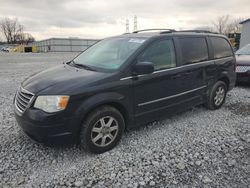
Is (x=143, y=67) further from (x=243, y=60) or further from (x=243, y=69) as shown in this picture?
(x=243, y=60)

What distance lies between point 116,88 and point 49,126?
3.44ft

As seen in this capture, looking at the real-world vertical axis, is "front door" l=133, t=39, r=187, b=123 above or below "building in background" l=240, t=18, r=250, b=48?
below

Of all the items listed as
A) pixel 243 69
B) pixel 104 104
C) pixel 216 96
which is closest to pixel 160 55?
pixel 104 104

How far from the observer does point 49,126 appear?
282 cm

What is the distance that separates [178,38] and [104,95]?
196 centimetres

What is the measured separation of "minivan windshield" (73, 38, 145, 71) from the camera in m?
3.50

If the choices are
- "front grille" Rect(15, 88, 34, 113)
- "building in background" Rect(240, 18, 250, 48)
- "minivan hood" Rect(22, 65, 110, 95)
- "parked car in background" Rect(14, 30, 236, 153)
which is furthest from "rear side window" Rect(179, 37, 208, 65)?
"building in background" Rect(240, 18, 250, 48)

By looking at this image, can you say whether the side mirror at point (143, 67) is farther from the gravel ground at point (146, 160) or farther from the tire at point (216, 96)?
the tire at point (216, 96)

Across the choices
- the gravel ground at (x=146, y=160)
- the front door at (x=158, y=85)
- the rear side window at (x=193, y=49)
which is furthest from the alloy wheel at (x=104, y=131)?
the rear side window at (x=193, y=49)

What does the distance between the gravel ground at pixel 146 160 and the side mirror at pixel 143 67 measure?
3.75ft

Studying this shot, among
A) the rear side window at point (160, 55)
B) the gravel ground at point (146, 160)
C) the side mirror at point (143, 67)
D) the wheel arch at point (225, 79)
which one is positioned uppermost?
the rear side window at point (160, 55)

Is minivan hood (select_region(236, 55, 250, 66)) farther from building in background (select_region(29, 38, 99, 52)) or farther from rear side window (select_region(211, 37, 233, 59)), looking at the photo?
building in background (select_region(29, 38, 99, 52))

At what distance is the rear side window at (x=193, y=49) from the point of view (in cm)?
416

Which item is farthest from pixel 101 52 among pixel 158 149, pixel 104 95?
pixel 158 149
